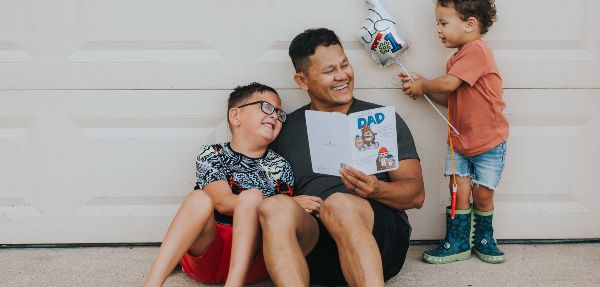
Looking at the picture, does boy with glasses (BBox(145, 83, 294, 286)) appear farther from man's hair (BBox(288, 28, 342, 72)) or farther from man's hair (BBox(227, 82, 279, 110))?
man's hair (BBox(288, 28, 342, 72))

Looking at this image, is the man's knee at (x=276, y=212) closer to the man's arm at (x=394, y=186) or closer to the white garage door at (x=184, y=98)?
the man's arm at (x=394, y=186)

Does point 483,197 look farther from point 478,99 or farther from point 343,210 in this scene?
point 343,210

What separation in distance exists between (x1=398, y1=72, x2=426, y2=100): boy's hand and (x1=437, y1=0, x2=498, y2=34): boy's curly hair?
35 cm

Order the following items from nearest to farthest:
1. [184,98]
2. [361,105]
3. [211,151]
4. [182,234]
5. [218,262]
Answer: [182,234], [218,262], [211,151], [361,105], [184,98]

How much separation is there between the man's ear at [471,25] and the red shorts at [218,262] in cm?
129

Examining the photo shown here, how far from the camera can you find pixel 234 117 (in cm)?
289

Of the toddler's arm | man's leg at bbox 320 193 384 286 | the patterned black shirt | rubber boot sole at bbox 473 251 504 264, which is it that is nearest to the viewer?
man's leg at bbox 320 193 384 286

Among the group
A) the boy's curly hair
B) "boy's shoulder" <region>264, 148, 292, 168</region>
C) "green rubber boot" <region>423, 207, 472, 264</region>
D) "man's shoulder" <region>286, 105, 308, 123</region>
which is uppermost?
the boy's curly hair

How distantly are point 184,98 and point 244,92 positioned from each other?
362 mm

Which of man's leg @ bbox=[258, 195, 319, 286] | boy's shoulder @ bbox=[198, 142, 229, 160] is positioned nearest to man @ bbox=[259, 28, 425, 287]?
man's leg @ bbox=[258, 195, 319, 286]

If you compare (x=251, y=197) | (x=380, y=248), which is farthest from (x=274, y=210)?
(x=380, y=248)

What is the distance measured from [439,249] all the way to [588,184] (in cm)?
83

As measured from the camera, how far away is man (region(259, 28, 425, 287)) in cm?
234

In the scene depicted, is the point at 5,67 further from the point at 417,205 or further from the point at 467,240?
the point at 467,240
